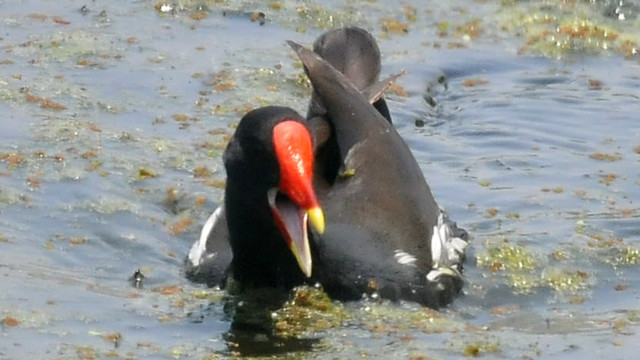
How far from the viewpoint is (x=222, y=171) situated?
836 cm

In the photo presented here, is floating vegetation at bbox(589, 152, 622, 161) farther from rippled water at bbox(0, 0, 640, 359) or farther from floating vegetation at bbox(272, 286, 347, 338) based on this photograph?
floating vegetation at bbox(272, 286, 347, 338)

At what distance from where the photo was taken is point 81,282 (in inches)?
268

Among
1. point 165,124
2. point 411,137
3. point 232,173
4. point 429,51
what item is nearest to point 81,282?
point 232,173

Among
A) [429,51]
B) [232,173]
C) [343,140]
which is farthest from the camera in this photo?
[429,51]

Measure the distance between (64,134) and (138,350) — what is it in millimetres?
2802

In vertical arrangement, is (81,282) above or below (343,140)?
below

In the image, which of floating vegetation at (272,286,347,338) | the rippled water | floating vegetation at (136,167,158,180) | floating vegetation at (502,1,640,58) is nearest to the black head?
floating vegetation at (272,286,347,338)

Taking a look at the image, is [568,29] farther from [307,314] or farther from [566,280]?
[307,314]

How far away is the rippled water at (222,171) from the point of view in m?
6.27

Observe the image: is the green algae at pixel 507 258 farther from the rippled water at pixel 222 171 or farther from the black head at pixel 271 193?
the black head at pixel 271 193

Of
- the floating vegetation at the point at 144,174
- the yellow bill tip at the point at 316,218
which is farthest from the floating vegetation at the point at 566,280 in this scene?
the floating vegetation at the point at 144,174

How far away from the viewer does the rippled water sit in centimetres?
627

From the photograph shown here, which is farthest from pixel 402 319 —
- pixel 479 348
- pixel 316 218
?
pixel 316 218

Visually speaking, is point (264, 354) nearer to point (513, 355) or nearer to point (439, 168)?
point (513, 355)
